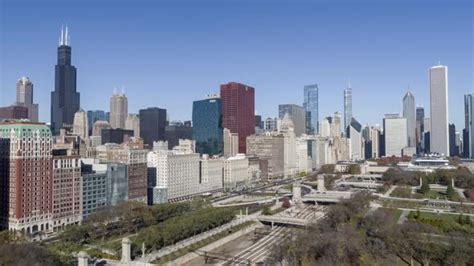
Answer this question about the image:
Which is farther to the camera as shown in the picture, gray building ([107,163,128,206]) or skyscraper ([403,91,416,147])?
skyscraper ([403,91,416,147])

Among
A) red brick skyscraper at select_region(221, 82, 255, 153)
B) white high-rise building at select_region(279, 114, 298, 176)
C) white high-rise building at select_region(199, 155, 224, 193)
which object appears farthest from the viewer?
red brick skyscraper at select_region(221, 82, 255, 153)

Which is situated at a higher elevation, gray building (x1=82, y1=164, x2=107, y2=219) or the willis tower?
the willis tower

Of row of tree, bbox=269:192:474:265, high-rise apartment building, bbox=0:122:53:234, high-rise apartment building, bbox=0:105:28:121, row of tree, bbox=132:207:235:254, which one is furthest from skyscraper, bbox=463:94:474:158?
high-rise apartment building, bbox=0:105:28:121


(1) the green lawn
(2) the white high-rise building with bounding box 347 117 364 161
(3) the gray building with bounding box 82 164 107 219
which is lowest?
(1) the green lawn

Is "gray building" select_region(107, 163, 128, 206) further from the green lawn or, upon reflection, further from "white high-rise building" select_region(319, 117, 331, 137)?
"white high-rise building" select_region(319, 117, 331, 137)

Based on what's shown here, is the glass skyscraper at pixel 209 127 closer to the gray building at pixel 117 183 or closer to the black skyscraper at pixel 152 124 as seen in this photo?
the black skyscraper at pixel 152 124

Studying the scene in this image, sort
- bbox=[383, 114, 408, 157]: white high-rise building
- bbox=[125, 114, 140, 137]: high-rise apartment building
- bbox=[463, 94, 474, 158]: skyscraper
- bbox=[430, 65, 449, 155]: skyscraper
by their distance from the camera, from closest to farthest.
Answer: bbox=[430, 65, 449, 155]: skyscraper
bbox=[463, 94, 474, 158]: skyscraper
bbox=[125, 114, 140, 137]: high-rise apartment building
bbox=[383, 114, 408, 157]: white high-rise building

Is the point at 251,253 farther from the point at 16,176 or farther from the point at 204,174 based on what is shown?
the point at 204,174
